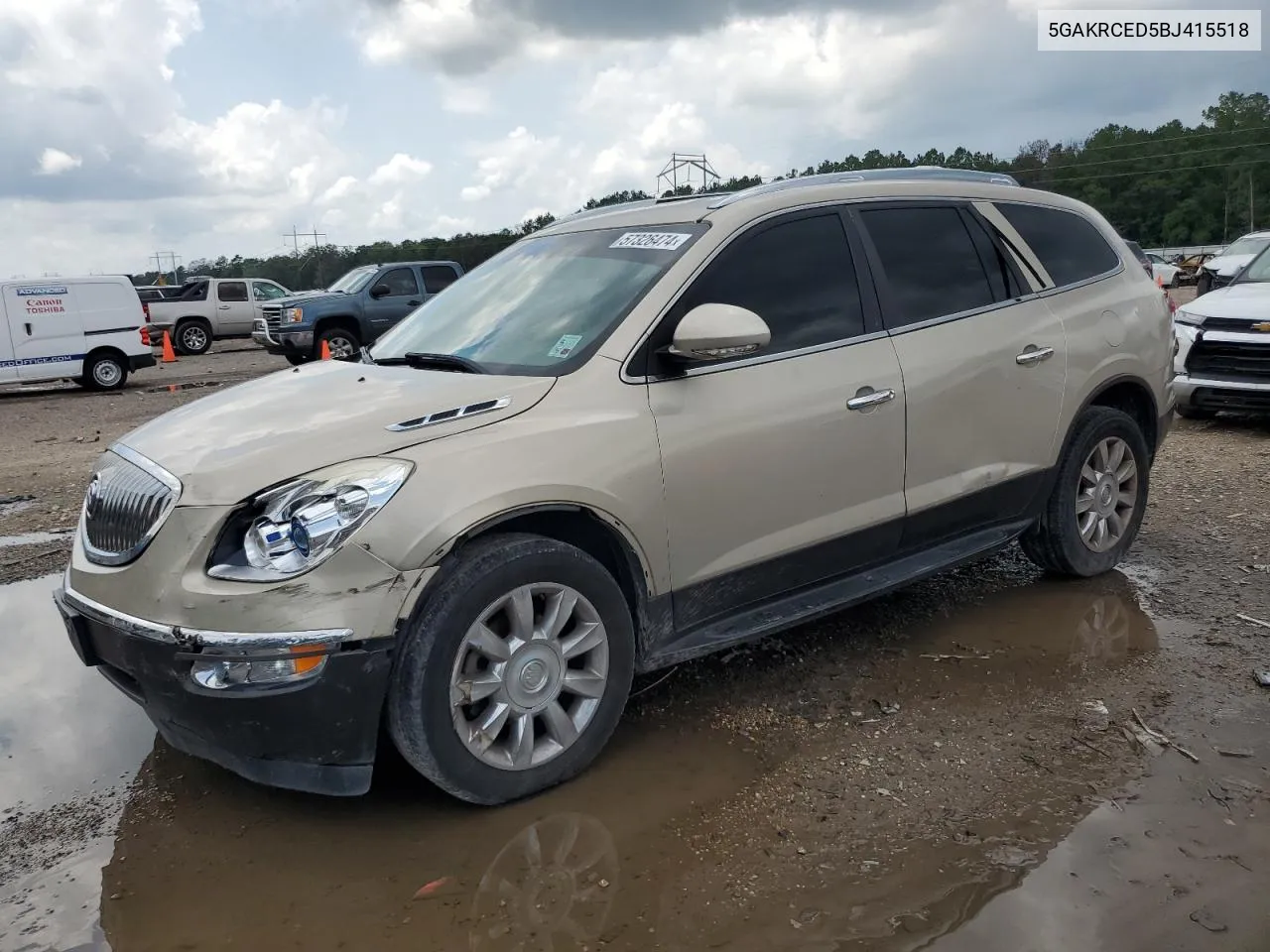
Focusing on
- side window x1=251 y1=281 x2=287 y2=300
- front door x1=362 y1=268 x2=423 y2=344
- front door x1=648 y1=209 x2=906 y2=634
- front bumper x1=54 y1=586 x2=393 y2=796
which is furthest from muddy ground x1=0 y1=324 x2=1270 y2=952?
side window x1=251 y1=281 x2=287 y2=300

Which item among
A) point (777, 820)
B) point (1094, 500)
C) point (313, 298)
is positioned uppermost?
point (313, 298)

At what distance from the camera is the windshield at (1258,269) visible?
9.41 m

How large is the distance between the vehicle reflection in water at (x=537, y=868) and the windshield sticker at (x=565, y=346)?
134cm

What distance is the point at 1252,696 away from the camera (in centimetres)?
372

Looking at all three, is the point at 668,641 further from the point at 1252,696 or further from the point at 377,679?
the point at 1252,696

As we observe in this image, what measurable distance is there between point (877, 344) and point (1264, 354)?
6041 mm

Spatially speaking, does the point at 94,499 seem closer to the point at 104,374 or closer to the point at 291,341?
the point at 291,341

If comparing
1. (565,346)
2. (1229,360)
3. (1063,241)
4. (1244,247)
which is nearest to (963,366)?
(1063,241)

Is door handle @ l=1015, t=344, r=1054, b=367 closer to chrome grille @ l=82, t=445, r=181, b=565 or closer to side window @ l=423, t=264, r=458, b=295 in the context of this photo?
chrome grille @ l=82, t=445, r=181, b=565

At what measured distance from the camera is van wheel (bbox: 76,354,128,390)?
17.0 meters

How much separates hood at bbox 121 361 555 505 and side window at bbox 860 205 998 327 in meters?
1.62

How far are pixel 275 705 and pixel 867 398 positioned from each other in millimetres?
2312

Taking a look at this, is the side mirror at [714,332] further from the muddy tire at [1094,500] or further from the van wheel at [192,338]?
the van wheel at [192,338]

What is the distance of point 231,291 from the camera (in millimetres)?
26531
